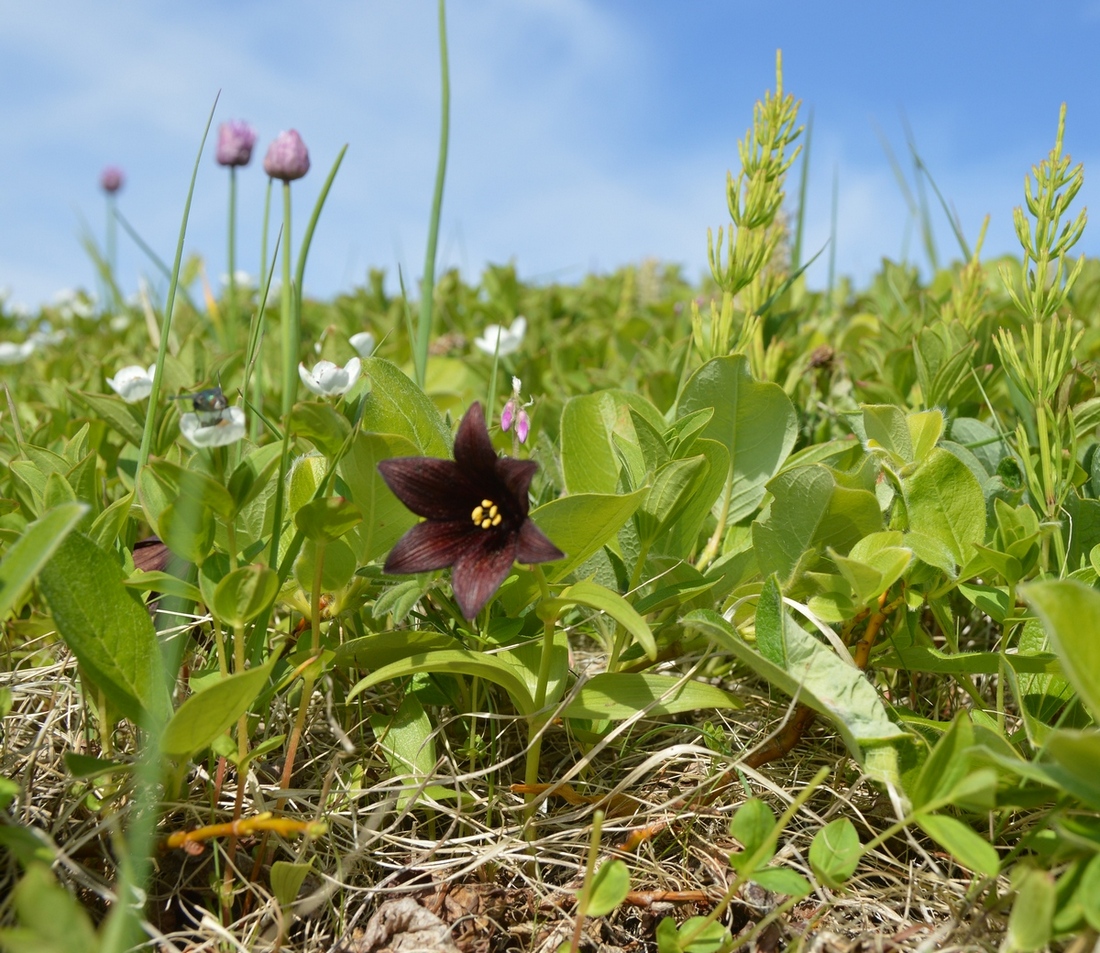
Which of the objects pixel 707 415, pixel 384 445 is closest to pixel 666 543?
pixel 707 415

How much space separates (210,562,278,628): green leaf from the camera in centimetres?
148

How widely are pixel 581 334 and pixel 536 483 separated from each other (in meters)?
2.44

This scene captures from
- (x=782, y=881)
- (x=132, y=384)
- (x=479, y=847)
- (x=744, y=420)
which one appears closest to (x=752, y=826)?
(x=782, y=881)

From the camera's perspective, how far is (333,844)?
1712 mm

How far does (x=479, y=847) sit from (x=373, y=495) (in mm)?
698

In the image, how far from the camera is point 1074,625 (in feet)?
4.23

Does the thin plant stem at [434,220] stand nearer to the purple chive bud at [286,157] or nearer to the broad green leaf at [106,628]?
the purple chive bud at [286,157]

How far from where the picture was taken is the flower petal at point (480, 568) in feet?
4.93

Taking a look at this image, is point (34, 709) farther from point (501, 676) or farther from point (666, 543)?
point (666, 543)

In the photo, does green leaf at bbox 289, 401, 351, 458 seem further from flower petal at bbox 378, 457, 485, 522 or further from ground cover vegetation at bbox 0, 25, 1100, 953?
flower petal at bbox 378, 457, 485, 522

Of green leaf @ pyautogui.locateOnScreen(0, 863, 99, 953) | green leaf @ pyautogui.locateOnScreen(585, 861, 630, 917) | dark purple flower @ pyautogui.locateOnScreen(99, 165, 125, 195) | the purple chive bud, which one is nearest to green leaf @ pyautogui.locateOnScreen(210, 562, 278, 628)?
green leaf @ pyautogui.locateOnScreen(0, 863, 99, 953)

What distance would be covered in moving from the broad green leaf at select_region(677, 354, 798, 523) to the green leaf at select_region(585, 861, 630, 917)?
967 millimetres

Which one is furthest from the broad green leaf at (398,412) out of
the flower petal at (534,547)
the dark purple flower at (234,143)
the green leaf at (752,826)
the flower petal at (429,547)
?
the dark purple flower at (234,143)

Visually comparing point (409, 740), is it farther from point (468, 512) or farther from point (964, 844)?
point (964, 844)
